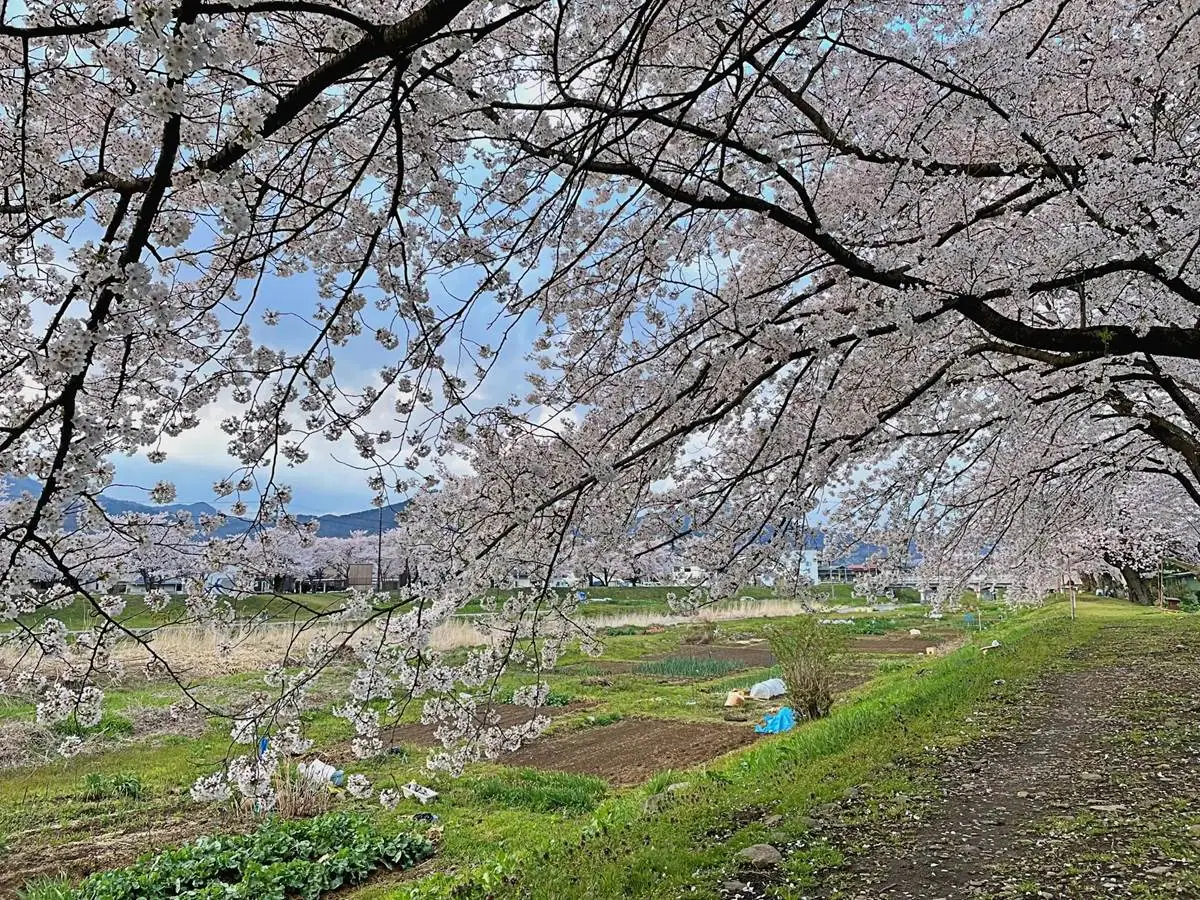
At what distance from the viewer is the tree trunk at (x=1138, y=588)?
32.2 meters

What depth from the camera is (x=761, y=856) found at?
427cm

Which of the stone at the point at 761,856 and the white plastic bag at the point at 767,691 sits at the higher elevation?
the stone at the point at 761,856

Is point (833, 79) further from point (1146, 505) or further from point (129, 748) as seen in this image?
point (1146, 505)

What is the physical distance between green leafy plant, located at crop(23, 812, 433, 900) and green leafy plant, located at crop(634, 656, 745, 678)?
1216cm

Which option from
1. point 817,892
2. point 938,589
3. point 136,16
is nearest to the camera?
point 136,16

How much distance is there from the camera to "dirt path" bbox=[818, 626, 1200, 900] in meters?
3.67

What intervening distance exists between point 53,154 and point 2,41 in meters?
0.56

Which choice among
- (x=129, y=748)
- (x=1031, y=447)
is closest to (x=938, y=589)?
(x=1031, y=447)

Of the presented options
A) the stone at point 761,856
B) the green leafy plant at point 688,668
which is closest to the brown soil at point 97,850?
the stone at point 761,856

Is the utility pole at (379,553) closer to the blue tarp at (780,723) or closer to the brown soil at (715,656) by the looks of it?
the blue tarp at (780,723)

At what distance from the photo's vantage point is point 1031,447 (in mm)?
8766

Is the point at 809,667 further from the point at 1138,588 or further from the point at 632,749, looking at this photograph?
the point at 1138,588

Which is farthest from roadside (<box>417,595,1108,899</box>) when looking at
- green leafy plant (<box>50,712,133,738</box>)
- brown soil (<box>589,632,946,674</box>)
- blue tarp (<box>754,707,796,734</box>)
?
brown soil (<box>589,632,946,674</box>)

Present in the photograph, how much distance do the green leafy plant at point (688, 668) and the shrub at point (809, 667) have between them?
793cm
